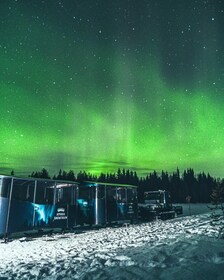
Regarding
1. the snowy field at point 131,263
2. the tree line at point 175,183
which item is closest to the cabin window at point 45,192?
the snowy field at point 131,263

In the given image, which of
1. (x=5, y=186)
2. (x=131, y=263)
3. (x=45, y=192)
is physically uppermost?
(x=5, y=186)

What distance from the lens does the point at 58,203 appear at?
546 inches

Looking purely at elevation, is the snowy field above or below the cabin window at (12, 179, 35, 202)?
below

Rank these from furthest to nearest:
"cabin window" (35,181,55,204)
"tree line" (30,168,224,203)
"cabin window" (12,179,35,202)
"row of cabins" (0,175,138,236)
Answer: "tree line" (30,168,224,203) → "cabin window" (35,181,55,204) → "cabin window" (12,179,35,202) → "row of cabins" (0,175,138,236)

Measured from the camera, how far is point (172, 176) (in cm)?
11456

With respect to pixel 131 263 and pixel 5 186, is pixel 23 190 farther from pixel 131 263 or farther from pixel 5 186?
pixel 131 263

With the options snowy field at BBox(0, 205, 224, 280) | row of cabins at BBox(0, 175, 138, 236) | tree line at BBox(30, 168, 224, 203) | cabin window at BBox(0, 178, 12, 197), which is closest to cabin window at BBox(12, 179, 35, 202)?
row of cabins at BBox(0, 175, 138, 236)

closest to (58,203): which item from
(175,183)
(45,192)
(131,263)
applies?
(45,192)

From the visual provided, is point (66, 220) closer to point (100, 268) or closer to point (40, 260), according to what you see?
point (40, 260)

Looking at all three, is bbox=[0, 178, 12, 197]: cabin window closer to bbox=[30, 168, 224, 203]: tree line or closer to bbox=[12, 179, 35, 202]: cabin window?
bbox=[12, 179, 35, 202]: cabin window

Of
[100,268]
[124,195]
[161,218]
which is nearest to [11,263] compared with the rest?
[100,268]

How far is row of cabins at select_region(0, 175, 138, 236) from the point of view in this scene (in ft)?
37.6

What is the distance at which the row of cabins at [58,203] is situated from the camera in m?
11.4

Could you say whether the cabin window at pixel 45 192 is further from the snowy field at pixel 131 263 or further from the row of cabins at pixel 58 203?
the snowy field at pixel 131 263
